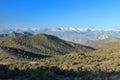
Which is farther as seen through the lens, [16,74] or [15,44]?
[15,44]

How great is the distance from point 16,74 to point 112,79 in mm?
9686

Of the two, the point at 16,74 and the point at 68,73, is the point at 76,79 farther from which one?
the point at 16,74

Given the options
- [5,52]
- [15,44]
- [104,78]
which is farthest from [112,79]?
[15,44]

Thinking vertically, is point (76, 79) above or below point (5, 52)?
above

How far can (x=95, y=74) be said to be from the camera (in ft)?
92.9

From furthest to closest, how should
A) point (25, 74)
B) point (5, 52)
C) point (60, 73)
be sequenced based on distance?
1. point (5, 52)
2. point (60, 73)
3. point (25, 74)

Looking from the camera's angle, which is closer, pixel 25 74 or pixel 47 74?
pixel 47 74

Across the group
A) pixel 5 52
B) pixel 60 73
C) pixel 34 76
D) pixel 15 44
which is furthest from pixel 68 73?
pixel 15 44

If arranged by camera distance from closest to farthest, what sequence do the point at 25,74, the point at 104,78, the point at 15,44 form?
1. the point at 104,78
2. the point at 25,74
3. the point at 15,44

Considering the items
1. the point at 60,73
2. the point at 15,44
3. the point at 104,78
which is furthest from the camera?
the point at 15,44

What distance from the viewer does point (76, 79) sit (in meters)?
28.4

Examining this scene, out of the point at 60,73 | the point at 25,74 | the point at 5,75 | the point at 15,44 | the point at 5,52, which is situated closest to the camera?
the point at 5,75

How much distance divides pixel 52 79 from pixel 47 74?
608 millimetres

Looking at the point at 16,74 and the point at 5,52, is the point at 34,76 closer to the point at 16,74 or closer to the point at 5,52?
the point at 16,74
